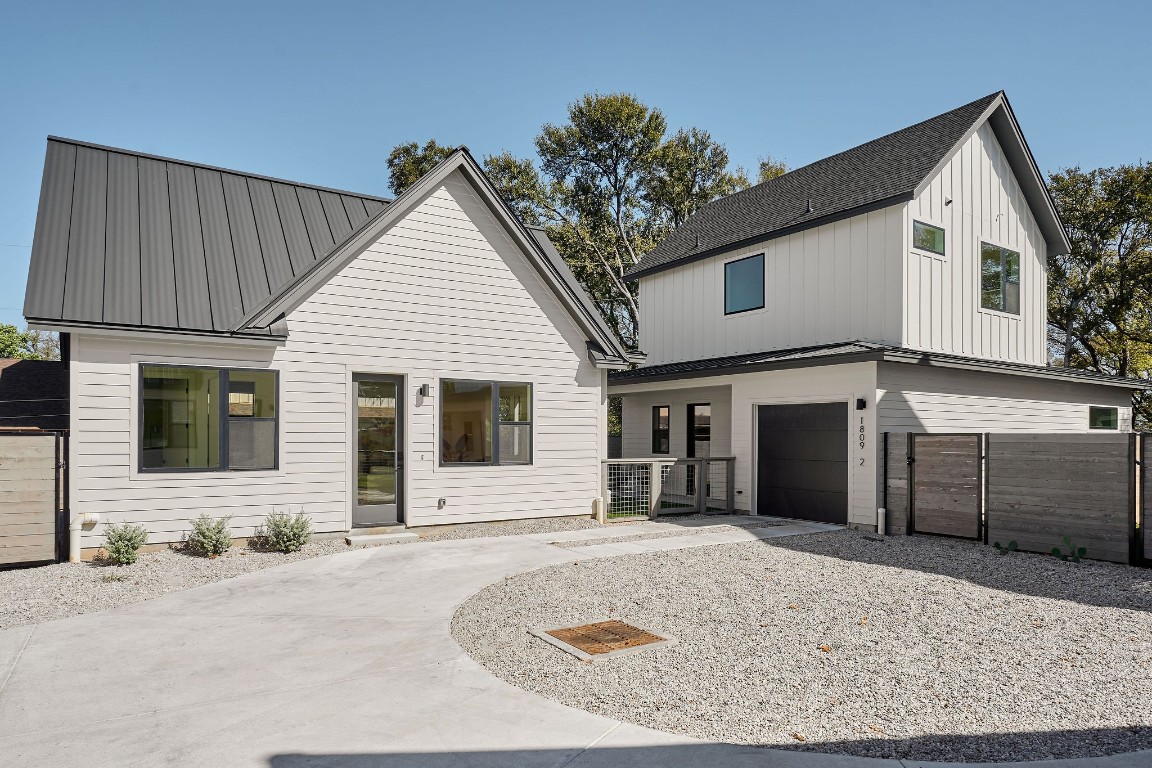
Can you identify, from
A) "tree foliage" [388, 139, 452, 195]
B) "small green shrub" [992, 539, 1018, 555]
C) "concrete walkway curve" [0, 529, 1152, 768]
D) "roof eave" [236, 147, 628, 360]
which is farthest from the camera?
"tree foliage" [388, 139, 452, 195]

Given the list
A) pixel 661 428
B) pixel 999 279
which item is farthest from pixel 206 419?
pixel 999 279

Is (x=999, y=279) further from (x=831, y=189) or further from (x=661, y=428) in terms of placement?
(x=661, y=428)

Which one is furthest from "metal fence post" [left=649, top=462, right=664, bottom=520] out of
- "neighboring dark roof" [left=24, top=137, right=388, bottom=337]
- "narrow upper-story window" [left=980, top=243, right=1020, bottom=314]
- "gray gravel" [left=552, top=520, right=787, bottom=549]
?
"narrow upper-story window" [left=980, top=243, right=1020, bottom=314]

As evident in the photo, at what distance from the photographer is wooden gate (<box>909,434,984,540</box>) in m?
10.6

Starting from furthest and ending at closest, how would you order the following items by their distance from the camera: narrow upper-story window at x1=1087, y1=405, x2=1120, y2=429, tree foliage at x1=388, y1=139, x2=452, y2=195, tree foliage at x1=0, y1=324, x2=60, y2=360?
tree foliage at x1=0, y1=324, x2=60, y2=360 → tree foliage at x1=388, y1=139, x2=452, y2=195 → narrow upper-story window at x1=1087, y1=405, x2=1120, y2=429

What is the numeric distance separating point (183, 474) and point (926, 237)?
1315 cm

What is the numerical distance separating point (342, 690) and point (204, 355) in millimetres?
6668

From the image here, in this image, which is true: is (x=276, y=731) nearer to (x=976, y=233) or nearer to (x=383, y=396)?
(x=383, y=396)

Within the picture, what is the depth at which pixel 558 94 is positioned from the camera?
3003cm

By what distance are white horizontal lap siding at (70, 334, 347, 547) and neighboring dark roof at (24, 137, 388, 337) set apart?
1.41ft

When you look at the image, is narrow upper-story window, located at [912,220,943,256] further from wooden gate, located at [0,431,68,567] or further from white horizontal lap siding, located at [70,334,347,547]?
wooden gate, located at [0,431,68,567]

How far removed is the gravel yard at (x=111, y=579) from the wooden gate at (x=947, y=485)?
25.5 ft

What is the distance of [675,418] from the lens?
57.7 ft

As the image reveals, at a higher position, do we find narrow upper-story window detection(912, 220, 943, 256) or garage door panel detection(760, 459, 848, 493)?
narrow upper-story window detection(912, 220, 943, 256)
